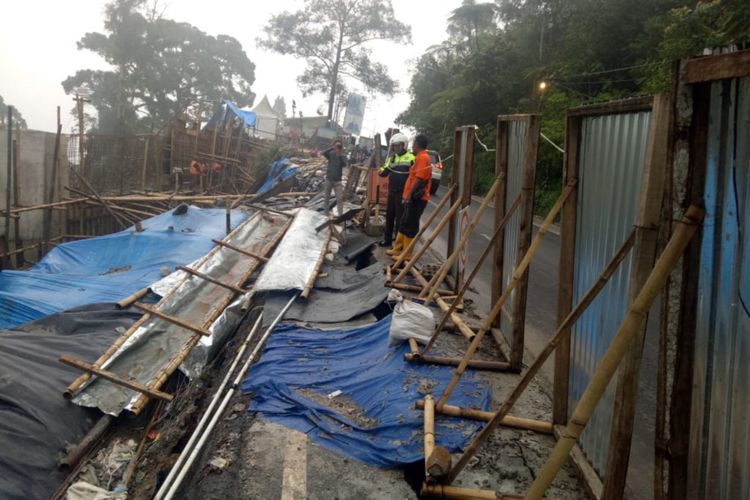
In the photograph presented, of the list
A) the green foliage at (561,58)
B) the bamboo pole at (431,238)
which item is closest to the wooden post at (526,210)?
the bamboo pole at (431,238)

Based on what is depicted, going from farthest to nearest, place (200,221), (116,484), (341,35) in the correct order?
(341,35) < (200,221) < (116,484)

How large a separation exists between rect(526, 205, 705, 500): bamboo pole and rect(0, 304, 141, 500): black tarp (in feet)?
13.7

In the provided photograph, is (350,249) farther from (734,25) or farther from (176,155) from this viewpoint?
(176,155)

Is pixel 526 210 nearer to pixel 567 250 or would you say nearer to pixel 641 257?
pixel 567 250

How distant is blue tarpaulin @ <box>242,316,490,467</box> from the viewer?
3.54 m

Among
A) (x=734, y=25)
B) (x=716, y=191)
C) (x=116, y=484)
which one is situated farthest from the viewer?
(x=734, y=25)

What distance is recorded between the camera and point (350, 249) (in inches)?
392

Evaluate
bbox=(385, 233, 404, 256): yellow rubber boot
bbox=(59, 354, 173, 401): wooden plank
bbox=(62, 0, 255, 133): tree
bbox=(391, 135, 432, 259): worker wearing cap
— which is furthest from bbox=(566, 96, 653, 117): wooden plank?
bbox=(62, 0, 255, 133): tree

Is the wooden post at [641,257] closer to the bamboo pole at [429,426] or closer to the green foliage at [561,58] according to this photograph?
the bamboo pole at [429,426]

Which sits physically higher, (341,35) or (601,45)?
(341,35)

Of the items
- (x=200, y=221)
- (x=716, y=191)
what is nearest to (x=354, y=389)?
(x=716, y=191)

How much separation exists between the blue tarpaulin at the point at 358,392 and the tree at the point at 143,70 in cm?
3153

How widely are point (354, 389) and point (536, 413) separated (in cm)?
135

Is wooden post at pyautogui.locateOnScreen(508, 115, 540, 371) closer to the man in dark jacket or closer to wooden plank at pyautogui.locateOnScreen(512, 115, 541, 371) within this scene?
wooden plank at pyautogui.locateOnScreen(512, 115, 541, 371)
